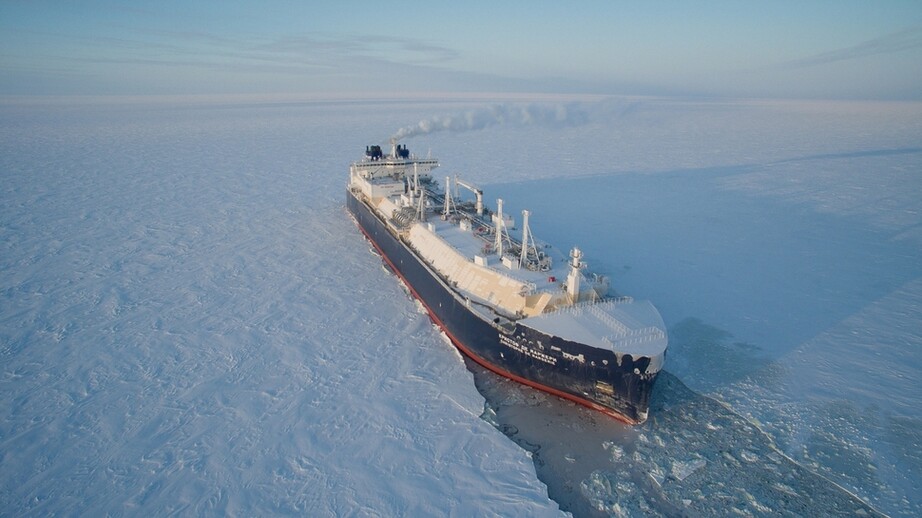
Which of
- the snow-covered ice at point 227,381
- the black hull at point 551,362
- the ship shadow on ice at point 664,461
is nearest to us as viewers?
the ship shadow on ice at point 664,461

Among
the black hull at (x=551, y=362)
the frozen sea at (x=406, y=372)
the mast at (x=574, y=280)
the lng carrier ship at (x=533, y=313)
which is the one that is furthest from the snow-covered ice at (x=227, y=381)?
the mast at (x=574, y=280)

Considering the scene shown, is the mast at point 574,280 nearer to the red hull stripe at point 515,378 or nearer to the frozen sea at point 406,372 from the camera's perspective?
the red hull stripe at point 515,378

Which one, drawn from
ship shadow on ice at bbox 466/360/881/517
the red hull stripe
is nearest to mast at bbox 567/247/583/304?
the red hull stripe

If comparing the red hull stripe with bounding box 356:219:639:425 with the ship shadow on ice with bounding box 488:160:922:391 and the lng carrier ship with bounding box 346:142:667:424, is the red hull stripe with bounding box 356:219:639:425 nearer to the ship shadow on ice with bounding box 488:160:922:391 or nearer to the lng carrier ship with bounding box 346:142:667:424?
the lng carrier ship with bounding box 346:142:667:424

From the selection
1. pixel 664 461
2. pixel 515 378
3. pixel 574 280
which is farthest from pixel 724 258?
pixel 664 461

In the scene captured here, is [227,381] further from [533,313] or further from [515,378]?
[533,313]

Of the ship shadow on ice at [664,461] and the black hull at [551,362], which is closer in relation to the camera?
the ship shadow on ice at [664,461]
